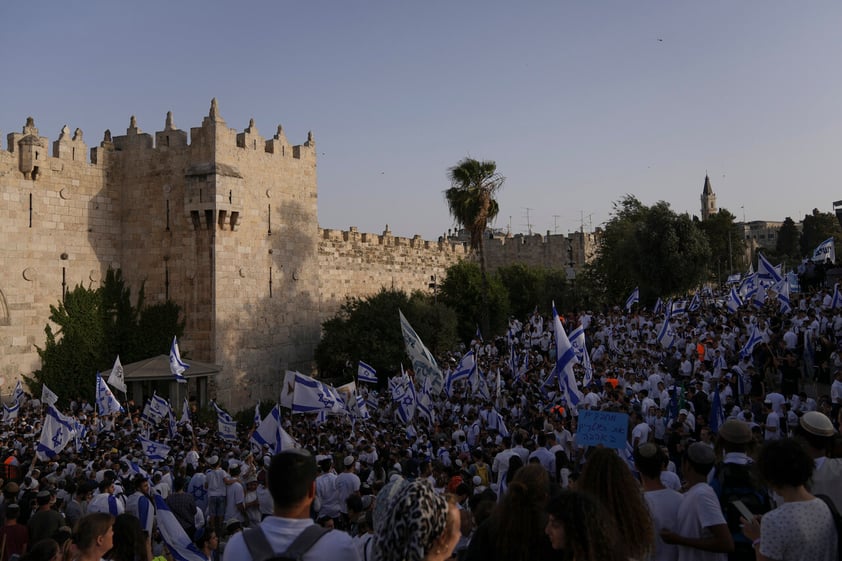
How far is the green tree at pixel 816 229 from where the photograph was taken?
7019 centimetres

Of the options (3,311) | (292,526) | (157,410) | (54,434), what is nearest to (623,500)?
(292,526)

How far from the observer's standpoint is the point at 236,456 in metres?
13.5

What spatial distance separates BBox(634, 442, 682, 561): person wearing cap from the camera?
441 centimetres

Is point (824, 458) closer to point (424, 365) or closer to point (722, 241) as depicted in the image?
point (424, 365)

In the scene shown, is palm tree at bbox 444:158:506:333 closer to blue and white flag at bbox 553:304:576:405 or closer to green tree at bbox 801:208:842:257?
blue and white flag at bbox 553:304:576:405

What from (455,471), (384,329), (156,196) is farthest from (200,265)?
(455,471)

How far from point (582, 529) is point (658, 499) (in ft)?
4.16

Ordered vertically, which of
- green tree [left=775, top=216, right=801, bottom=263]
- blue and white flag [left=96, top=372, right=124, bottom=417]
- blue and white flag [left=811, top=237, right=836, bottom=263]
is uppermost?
green tree [left=775, top=216, right=801, bottom=263]

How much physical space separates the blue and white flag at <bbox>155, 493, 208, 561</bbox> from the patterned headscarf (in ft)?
16.3

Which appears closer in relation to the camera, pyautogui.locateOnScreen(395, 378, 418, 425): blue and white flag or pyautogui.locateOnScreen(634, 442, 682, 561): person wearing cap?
pyautogui.locateOnScreen(634, 442, 682, 561): person wearing cap

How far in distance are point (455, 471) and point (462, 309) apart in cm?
2540

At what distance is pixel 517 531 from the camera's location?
3.78 meters

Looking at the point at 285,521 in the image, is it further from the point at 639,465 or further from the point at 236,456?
the point at 236,456

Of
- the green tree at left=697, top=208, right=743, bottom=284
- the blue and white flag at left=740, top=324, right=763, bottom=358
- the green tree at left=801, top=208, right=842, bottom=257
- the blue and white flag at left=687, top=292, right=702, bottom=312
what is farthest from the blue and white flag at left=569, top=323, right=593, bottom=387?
the green tree at left=801, top=208, right=842, bottom=257
